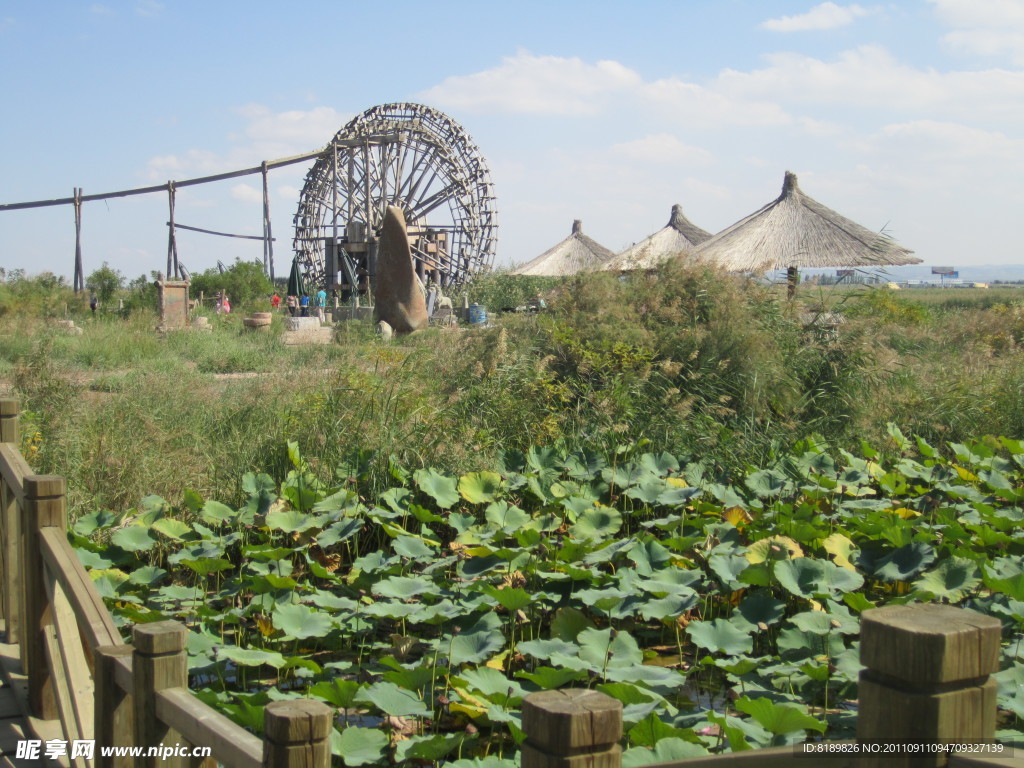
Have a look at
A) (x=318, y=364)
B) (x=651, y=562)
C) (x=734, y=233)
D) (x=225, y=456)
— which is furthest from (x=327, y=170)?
(x=651, y=562)

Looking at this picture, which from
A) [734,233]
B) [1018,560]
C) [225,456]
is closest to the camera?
[1018,560]

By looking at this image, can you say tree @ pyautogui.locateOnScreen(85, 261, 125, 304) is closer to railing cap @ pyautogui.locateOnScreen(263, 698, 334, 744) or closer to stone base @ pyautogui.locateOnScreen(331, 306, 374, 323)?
stone base @ pyautogui.locateOnScreen(331, 306, 374, 323)

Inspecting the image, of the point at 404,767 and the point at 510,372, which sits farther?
the point at 510,372

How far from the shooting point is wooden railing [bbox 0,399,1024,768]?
2.77 ft

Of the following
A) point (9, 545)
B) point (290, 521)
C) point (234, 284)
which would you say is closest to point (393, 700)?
point (290, 521)

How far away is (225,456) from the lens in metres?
4.82

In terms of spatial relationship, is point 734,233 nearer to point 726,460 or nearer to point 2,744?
point 726,460

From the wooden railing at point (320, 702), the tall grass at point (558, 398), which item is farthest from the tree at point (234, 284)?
the wooden railing at point (320, 702)

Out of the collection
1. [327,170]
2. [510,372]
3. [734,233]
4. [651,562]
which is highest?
[327,170]

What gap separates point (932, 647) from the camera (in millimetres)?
831

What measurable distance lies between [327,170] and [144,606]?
25630mm

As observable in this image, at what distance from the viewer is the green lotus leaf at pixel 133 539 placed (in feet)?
11.3

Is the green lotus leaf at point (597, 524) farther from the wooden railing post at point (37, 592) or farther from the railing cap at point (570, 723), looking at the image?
the railing cap at point (570, 723)

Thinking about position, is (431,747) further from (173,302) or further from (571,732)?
(173,302)
